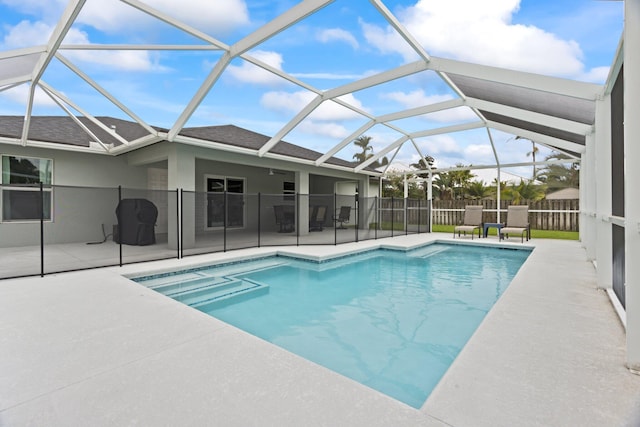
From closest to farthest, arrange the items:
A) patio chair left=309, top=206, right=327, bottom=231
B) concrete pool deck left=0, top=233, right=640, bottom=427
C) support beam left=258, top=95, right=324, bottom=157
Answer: concrete pool deck left=0, top=233, right=640, bottom=427
support beam left=258, top=95, right=324, bottom=157
patio chair left=309, top=206, right=327, bottom=231

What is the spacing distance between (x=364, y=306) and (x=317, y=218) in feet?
29.7

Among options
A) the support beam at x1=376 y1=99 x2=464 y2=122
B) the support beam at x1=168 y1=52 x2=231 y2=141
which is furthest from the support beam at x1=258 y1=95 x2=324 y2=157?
the support beam at x1=376 y1=99 x2=464 y2=122

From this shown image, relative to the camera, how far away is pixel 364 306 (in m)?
4.75

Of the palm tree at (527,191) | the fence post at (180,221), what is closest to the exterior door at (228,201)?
the fence post at (180,221)

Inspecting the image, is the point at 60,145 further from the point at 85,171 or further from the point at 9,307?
the point at 9,307

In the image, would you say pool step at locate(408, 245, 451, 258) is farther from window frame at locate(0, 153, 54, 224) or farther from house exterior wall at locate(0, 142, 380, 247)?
window frame at locate(0, 153, 54, 224)

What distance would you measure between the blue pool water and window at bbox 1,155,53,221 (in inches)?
223

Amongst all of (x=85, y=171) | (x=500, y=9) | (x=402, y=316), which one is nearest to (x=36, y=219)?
(x=85, y=171)

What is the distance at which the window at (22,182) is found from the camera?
8.51 metres

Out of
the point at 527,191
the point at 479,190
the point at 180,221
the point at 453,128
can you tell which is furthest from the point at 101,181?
the point at 479,190

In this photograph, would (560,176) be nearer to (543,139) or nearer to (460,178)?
(460,178)

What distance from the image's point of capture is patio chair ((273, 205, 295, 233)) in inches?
500

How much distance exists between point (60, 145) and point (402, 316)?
382 inches

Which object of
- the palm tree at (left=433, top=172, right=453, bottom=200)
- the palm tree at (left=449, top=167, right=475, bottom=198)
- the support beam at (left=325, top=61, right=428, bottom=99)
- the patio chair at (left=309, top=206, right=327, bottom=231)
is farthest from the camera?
the palm tree at (left=433, top=172, right=453, bottom=200)
